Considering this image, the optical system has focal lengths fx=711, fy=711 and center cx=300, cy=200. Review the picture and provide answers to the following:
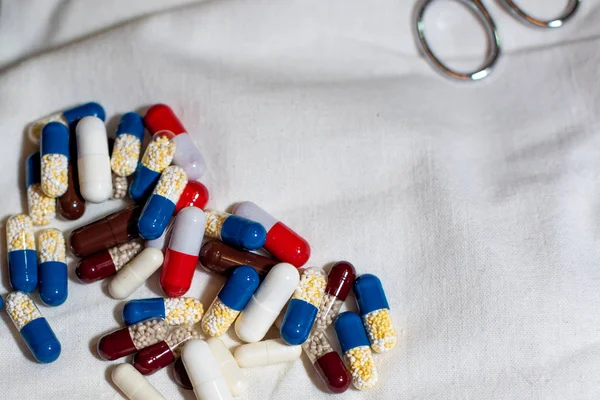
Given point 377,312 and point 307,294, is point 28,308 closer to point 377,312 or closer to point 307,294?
point 307,294

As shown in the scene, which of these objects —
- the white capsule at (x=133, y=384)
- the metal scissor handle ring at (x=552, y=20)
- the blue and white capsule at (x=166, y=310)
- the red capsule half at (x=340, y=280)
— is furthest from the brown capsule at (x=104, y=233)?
the metal scissor handle ring at (x=552, y=20)

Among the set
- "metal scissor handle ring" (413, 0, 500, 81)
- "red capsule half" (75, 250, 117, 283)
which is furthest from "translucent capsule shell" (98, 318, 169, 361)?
"metal scissor handle ring" (413, 0, 500, 81)

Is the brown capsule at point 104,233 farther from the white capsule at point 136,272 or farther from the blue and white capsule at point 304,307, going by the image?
the blue and white capsule at point 304,307

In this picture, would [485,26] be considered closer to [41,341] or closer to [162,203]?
[162,203]

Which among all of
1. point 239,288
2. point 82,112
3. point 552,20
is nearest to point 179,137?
point 82,112

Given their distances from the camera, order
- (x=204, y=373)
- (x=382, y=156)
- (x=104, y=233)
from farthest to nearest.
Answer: (x=382, y=156), (x=104, y=233), (x=204, y=373)

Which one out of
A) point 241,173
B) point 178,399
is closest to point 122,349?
point 178,399

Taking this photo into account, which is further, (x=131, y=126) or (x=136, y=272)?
(x=131, y=126)
